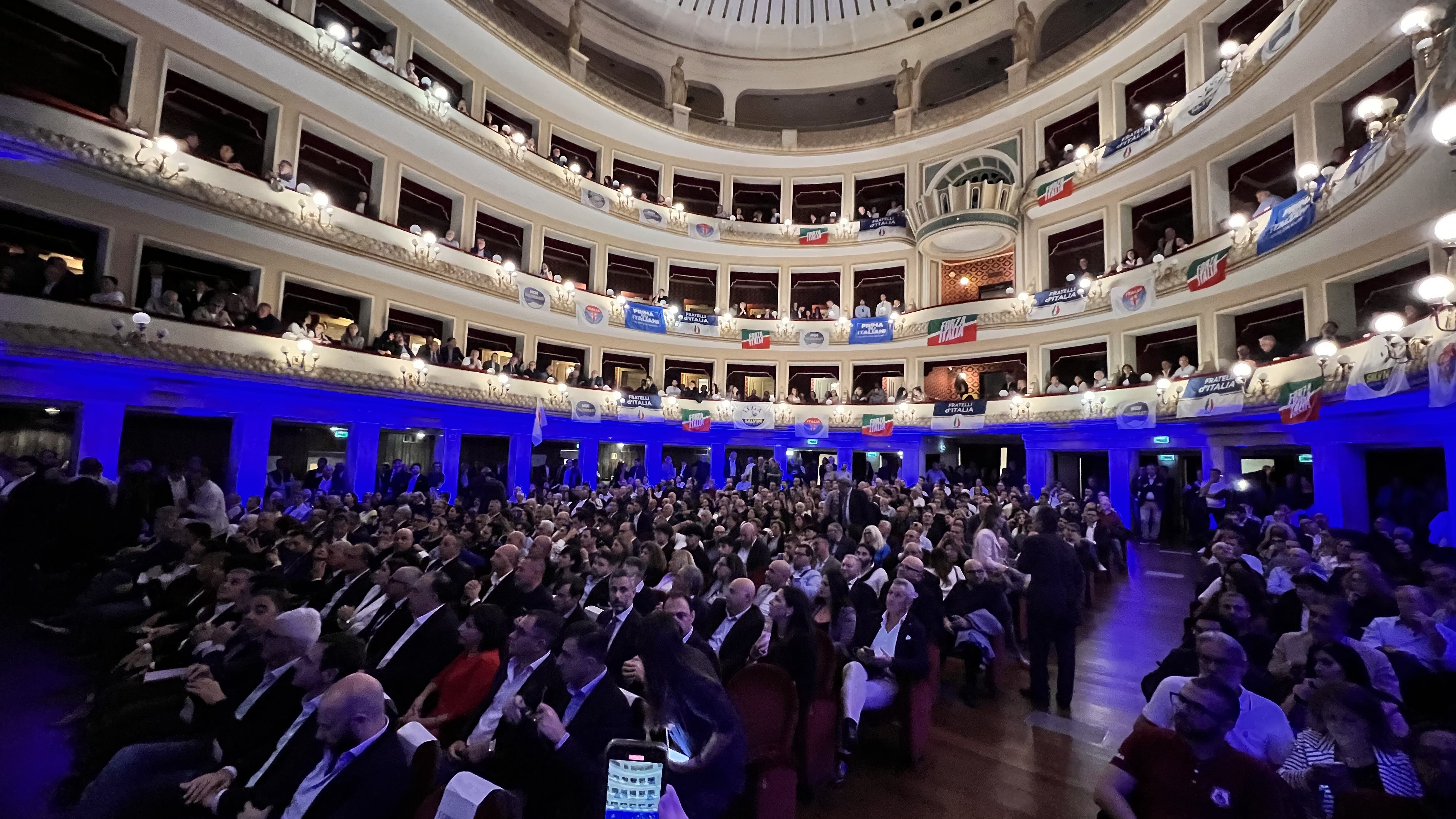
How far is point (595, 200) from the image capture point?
18.2m

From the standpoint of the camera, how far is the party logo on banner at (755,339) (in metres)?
20.6

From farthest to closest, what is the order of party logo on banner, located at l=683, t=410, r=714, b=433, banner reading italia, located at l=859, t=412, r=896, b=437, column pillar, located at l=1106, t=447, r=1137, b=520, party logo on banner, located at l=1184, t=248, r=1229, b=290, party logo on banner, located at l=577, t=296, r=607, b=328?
party logo on banner, located at l=683, t=410, r=714, b=433 → banner reading italia, located at l=859, t=412, r=896, b=437 → party logo on banner, located at l=577, t=296, r=607, b=328 → column pillar, located at l=1106, t=447, r=1137, b=520 → party logo on banner, located at l=1184, t=248, r=1229, b=290

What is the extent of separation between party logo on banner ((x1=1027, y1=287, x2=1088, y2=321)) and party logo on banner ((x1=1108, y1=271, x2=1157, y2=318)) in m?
1.04

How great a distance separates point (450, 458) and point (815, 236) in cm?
1411

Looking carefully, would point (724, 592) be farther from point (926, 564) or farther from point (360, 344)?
point (360, 344)

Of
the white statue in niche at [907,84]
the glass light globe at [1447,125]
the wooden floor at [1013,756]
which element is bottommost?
the wooden floor at [1013,756]

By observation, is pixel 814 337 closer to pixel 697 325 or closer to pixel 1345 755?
pixel 697 325

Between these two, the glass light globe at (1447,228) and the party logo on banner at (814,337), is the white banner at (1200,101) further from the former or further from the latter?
the party logo on banner at (814,337)

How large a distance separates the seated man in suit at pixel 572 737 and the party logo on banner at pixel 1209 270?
557 inches

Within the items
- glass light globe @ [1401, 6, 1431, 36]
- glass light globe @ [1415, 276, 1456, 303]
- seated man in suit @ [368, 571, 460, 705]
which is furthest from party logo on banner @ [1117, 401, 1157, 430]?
seated man in suit @ [368, 571, 460, 705]

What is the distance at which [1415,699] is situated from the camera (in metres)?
3.10

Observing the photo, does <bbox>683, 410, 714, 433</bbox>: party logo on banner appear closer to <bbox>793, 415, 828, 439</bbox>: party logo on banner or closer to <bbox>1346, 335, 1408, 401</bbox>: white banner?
<bbox>793, 415, 828, 439</bbox>: party logo on banner

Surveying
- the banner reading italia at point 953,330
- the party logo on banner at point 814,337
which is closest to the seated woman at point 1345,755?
the banner reading italia at point 953,330

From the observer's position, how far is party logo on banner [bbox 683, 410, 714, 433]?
1850cm
